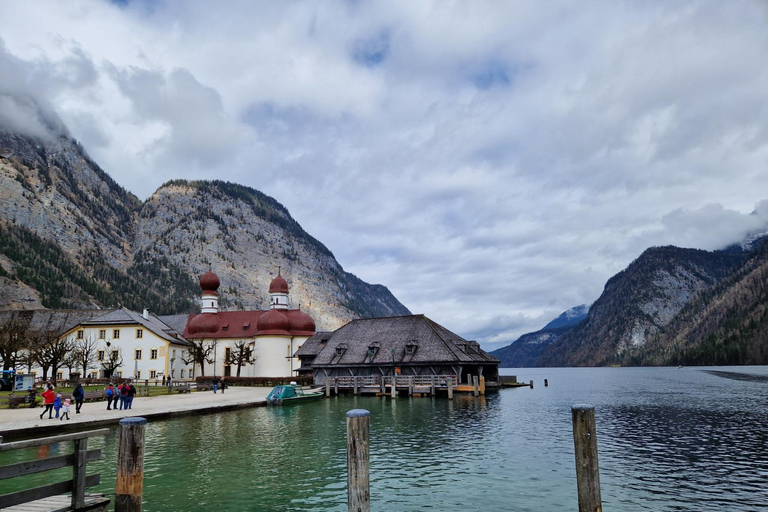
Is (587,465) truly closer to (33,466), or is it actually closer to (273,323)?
(33,466)

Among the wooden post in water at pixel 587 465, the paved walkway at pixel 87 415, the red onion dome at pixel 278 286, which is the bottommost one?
the paved walkway at pixel 87 415

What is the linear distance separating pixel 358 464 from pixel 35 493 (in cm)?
629

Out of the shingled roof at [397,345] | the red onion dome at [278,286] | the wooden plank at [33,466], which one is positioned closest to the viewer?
the wooden plank at [33,466]

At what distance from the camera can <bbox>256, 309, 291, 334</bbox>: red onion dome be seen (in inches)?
3617

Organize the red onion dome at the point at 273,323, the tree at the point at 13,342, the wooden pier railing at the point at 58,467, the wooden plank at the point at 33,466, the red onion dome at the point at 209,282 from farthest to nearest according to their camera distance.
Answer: the red onion dome at the point at 209,282 → the red onion dome at the point at 273,323 → the tree at the point at 13,342 → the wooden pier railing at the point at 58,467 → the wooden plank at the point at 33,466

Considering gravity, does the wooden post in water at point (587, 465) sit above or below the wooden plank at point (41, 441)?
below

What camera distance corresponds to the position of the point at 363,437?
11594 mm

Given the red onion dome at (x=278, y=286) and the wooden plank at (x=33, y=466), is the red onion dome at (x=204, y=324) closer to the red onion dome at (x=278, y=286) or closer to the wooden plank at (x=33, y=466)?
the red onion dome at (x=278, y=286)

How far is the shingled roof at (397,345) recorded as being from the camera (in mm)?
64188

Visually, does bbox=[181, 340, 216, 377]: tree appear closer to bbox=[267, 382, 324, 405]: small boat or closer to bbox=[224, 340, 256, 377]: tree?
bbox=[224, 340, 256, 377]: tree

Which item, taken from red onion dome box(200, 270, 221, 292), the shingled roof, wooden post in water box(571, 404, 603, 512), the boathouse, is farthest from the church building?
wooden post in water box(571, 404, 603, 512)

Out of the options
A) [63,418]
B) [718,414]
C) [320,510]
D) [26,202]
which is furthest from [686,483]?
[26,202]

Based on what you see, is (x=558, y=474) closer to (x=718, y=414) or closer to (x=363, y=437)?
(x=363, y=437)

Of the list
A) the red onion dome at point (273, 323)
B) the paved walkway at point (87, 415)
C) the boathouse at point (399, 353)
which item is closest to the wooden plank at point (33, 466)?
the paved walkway at point (87, 415)
